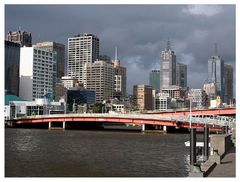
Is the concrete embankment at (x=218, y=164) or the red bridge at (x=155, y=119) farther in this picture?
the red bridge at (x=155, y=119)

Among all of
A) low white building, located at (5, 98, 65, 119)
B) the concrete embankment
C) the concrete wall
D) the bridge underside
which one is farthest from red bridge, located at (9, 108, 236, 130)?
low white building, located at (5, 98, 65, 119)

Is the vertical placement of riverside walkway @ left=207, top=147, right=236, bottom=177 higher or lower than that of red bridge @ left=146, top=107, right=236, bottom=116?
lower

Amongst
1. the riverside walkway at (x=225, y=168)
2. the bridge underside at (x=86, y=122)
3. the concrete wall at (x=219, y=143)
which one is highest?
the concrete wall at (x=219, y=143)

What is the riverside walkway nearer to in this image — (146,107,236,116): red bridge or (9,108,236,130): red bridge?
(9,108,236,130): red bridge

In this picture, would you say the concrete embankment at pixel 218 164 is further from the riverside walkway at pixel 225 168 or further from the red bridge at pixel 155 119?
the red bridge at pixel 155 119

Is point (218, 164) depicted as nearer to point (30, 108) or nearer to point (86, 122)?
point (86, 122)

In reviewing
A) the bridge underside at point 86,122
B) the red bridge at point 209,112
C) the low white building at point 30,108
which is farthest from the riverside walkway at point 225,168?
the low white building at point 30,108

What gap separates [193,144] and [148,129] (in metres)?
75.1

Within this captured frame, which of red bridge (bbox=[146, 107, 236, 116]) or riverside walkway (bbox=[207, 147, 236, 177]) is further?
red bridge (bbox=[146, 107, 236, 116])

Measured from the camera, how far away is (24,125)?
384 feet

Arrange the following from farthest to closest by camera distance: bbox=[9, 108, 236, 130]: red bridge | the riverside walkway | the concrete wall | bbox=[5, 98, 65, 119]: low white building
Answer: bbox=[5, 98, 65, 119]: low white building
bbox=[9, 108, 236, 130]: red bridge
the concrete wall
the riverside walkway

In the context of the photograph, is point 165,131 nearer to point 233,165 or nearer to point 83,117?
point 83,117
